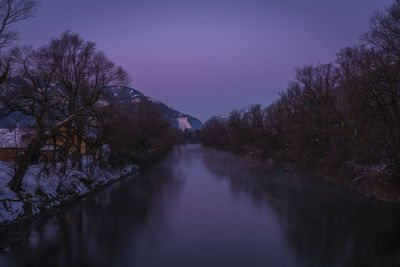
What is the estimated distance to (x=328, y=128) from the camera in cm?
2903

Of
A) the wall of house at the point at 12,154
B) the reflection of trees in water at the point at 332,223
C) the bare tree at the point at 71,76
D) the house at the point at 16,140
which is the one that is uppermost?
the bare tree at the point at 71,76

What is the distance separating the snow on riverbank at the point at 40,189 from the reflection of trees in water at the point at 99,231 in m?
1.17

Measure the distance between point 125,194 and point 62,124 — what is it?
28.4ft

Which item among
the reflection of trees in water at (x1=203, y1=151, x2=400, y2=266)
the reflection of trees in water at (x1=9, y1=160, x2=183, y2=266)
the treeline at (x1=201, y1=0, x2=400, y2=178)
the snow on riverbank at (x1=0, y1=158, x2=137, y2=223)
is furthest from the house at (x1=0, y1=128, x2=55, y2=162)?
the treeline at (x1=201, y1=0, x2=400, y2=178)

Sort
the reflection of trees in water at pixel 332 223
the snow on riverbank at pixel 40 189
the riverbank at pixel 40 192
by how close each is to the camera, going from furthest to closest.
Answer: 1. the snow on riverbank at pixel 40 189
2. the riverbank at pixel 40 192
3. the reflection of trees in water at pixel 332 223

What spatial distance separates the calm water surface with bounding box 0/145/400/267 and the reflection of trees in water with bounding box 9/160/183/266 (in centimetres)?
4

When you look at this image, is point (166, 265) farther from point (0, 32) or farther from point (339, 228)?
point (0, 32)

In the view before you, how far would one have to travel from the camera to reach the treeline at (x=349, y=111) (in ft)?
Answer: 57.4

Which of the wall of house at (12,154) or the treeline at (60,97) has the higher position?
the treeline at (60,97)

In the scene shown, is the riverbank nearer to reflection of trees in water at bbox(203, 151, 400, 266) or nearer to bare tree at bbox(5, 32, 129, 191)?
bare tree at bbox(5, 32, 129, 191)

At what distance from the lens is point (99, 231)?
44.2 ft

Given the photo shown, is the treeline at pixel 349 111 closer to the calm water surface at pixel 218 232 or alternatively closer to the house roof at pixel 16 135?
the calm water surface at pixel 218 232

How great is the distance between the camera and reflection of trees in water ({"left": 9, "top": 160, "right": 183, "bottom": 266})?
1051 centimetres

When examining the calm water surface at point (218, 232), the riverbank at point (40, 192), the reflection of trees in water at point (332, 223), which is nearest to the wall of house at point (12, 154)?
the riverbank at point (40, 192)
